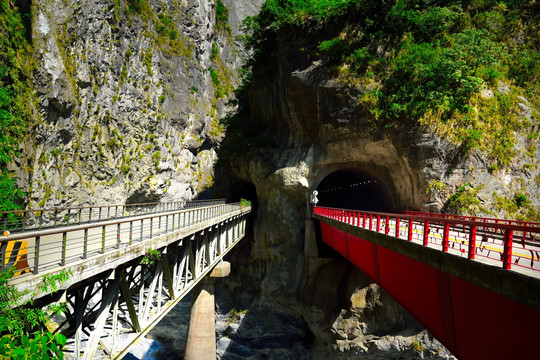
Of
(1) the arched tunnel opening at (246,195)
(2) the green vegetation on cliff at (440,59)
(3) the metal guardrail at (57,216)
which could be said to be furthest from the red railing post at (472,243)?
(1) the arched tunnel opening at (246,195)

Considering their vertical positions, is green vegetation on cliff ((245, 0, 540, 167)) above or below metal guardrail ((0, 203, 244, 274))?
above

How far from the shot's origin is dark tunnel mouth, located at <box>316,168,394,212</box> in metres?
28.3

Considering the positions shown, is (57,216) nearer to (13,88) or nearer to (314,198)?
(13,88)

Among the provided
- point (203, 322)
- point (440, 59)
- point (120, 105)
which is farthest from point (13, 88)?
point (440, 59)

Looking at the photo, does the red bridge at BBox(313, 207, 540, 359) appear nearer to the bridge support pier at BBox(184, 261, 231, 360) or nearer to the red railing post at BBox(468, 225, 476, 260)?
the red railing post at BBox(468, 225, 476, 260)

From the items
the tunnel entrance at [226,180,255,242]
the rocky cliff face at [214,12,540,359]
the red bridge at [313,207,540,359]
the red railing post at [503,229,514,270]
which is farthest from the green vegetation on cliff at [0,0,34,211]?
the red railing post at [503,229,514,270]

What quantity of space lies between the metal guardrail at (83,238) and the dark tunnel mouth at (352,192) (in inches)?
585

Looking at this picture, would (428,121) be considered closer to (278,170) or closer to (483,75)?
(483,75)

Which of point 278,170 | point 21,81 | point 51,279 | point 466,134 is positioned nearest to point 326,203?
point 278,170

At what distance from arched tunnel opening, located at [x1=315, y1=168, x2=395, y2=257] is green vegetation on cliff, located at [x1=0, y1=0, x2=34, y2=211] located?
930 inches

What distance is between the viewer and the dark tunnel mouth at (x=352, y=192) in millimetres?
28316

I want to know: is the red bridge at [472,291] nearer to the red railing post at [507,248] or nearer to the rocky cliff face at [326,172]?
the red railing post at [507,248]

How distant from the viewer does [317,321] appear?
67.2ft

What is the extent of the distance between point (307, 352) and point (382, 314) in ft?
20.3
